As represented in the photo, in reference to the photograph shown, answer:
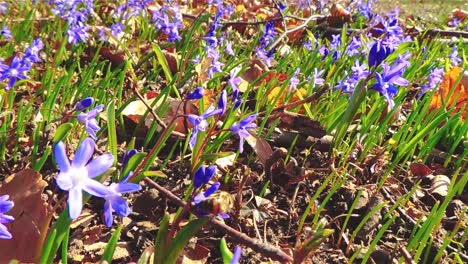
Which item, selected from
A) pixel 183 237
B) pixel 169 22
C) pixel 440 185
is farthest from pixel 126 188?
pixel 169 22

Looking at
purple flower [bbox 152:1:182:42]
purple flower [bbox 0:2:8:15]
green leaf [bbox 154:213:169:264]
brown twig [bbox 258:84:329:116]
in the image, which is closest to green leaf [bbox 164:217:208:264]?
green leaf [bbox 154:213:169:264]

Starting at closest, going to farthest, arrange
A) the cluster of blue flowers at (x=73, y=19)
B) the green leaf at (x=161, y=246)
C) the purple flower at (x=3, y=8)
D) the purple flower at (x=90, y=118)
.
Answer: the green leaf at (x=161, y=246) < the purple flower at (x=90, y=118) < the cluster of blue flowers at (x=73, y=19) < the purple flower at (x=3, y=8)

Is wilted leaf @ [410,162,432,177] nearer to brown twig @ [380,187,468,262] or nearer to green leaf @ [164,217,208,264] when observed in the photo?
brown twig @ [380,187,468,262]

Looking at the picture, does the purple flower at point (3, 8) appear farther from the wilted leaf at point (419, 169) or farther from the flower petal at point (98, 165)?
the flower petal at point (98, 165)

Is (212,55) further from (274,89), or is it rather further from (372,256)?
(372,256)

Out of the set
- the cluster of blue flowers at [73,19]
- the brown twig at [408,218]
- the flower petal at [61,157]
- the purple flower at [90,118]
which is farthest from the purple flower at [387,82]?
the cluster of blue flowers at [73,19]
